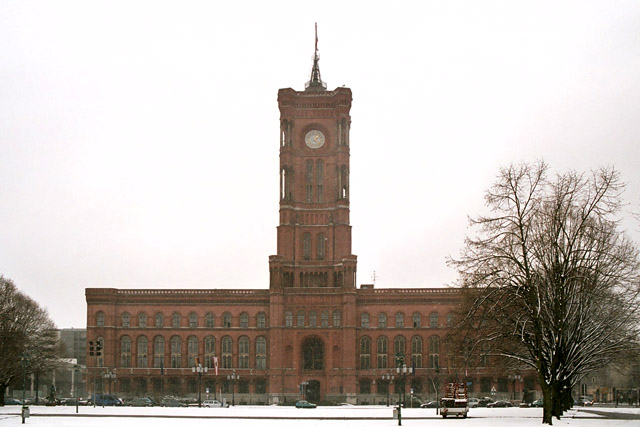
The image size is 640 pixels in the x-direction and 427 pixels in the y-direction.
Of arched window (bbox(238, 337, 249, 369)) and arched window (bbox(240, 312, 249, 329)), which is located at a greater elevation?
arched window (bbox(240, 312, 249, 329))

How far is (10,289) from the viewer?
9125cm

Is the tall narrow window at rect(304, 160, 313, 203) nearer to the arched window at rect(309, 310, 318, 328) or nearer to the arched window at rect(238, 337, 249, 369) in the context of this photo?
the arched window at rect(309, 310, 318, 328)

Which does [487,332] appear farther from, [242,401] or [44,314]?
[44,314]

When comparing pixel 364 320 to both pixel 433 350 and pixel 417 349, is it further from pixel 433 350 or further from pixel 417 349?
pixel 433 350

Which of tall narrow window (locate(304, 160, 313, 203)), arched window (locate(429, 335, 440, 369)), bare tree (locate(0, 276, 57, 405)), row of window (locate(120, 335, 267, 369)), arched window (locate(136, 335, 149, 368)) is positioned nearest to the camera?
bare tree (locate(0, 276, 57, 405))

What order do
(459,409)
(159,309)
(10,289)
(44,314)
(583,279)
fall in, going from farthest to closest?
(159,309) < (44,314) < (10,289) < (459,409) < (583,279)

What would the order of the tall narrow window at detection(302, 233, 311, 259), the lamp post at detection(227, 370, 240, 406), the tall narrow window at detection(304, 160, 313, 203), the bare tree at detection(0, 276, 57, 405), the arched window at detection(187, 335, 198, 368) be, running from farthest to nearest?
1. the tall narrow window at detection(304, 160, 313, 203)
2. the tall narrow window at detection(302, 233, 311, 259)
3. the arched window at detection(187, 335, 198, 368)
4. the lamp post at detection(227, 370, 240, 406)
5. the bare tree at detection(0, 276, 57, 405)

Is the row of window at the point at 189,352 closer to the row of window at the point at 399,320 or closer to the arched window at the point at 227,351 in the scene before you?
the arched window at the point at 227,351

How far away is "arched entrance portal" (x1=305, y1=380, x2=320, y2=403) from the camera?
10575 cm

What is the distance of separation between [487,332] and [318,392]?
53583 mm

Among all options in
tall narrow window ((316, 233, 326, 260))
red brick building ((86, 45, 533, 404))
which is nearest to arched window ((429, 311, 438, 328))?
red brick building ((86, 45, 533, 404))

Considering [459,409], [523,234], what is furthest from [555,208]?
[459,409]

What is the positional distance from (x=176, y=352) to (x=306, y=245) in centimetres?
2165

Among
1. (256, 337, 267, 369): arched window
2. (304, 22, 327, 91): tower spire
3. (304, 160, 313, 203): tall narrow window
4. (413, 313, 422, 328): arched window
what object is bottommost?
(256, 337, 267, 369): arched window
